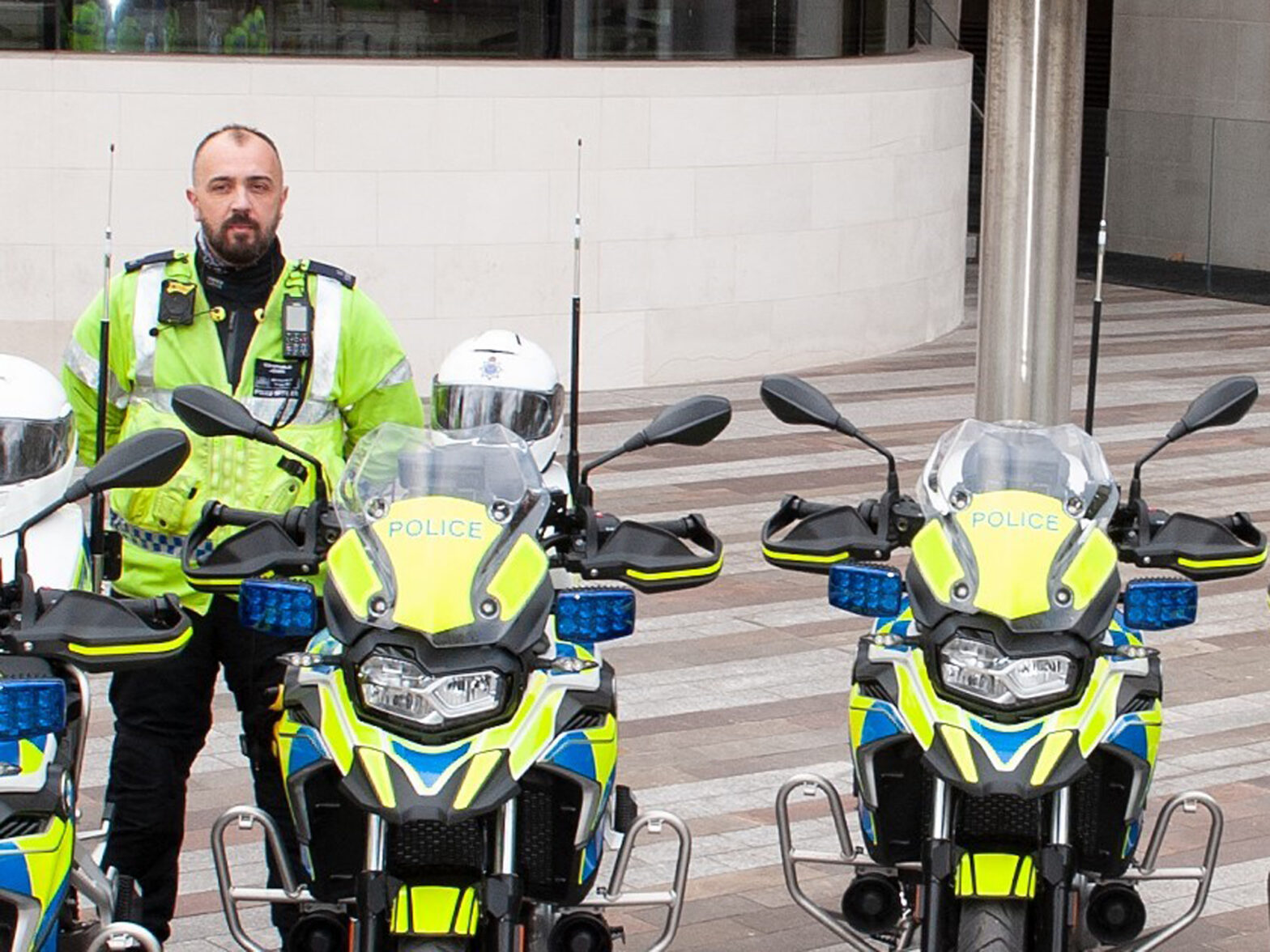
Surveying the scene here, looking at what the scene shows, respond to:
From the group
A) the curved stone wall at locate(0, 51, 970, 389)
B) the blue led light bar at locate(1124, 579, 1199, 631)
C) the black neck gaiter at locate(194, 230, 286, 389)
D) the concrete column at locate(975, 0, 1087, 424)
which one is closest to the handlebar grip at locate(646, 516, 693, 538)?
the blue led light bar at locate(1124, 579, 1199, 631)

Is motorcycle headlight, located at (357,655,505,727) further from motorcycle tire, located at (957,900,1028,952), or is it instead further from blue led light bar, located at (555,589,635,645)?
motorcycle tire, located at (957,900,1028,952)

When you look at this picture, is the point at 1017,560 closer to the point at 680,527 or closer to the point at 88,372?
the point at 680,527

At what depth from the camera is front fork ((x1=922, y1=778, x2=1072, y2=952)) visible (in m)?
4.68

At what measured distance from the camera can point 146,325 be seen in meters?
5.58

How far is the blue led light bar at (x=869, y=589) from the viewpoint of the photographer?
5.09 meters

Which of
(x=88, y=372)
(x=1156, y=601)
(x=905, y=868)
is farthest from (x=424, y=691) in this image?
(x=88, y=372)

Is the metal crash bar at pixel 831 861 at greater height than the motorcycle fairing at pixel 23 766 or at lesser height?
lesser

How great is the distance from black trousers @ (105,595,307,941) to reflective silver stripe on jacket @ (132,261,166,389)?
510 millimetres

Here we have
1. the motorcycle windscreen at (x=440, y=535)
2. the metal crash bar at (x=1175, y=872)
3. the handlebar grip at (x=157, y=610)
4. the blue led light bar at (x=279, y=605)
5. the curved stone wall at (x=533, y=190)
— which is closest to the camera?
the motorcycle windscreen at (x=440, y=535)

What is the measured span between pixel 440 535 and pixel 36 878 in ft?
2.84

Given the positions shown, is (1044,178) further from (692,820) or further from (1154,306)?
(1154,306)

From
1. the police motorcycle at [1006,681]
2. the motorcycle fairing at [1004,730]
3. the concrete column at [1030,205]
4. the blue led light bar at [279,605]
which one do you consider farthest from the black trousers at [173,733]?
the concrete column at [1030,205]

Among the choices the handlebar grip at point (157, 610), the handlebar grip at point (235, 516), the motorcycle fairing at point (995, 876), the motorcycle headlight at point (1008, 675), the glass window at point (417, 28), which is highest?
the glass window at point (417, 28)

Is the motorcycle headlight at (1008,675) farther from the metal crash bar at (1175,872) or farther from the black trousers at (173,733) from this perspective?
the black trousers at (173,733)
